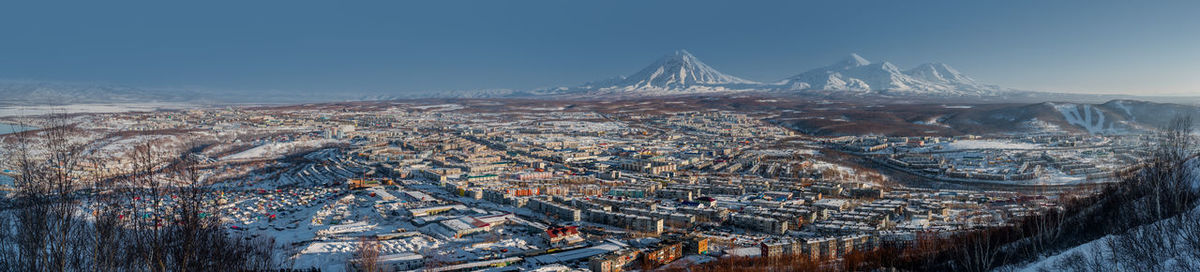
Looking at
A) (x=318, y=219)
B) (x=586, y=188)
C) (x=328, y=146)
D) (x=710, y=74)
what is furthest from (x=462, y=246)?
(x=710, y=74)

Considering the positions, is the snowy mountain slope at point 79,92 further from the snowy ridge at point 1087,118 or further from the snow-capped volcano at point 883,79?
the snow-capped volcano at point 883,79

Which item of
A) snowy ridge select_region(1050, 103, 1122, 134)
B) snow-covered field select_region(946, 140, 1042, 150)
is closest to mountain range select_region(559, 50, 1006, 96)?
snowy ridge select_region(1050, 103, 1122, 134)

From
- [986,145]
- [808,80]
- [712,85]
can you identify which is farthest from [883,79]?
[986,145]

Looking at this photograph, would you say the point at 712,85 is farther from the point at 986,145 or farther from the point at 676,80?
the point at 986,145

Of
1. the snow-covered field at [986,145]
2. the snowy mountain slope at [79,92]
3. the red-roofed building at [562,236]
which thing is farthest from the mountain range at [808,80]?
the red-roofed building at [562,236]

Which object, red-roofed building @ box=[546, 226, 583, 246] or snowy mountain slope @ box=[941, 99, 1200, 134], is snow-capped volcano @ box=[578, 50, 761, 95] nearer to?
snowy mountain slope @ box=[941, 99, 1200, 134]

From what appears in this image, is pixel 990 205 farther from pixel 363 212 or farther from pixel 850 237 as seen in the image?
pixel 363 212
